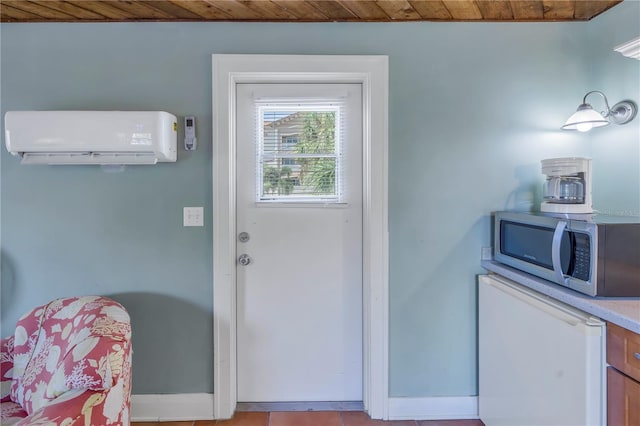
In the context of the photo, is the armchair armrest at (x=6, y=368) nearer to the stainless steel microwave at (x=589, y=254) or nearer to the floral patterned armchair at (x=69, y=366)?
the floral patterned armchair at (x=69, y=366)

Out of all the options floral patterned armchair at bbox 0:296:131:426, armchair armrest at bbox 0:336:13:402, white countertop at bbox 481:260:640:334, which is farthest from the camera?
armchair armrest at bbox 0:336:13:402

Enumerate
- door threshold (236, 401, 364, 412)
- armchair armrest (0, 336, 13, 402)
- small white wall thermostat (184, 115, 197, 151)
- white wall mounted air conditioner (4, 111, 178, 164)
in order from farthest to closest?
door threshold (236, 401, 364, 412) < small white wall thermostat (184, 115, 197, 151) < white wall mounted air conditioner (4, 111, 178, 164) < armchair armrest (0, 336, 13, 402)

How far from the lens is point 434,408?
2.03 metres

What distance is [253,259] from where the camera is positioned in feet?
6.99

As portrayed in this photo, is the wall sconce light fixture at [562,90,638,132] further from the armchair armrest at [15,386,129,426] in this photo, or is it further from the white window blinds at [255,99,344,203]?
the armchair armrest at [15,386,129,426]

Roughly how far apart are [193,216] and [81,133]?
0.66 meters

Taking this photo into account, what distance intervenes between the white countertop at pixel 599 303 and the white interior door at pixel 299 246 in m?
0.93

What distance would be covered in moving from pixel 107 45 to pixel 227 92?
720 millimetres

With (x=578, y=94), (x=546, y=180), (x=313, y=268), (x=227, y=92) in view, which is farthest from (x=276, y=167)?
(x=578, y=94)

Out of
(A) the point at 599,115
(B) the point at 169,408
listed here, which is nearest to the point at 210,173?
(B) the point at 169,408

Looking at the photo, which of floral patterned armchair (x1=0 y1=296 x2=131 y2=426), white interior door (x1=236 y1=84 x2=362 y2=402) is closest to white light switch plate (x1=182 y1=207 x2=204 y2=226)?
white interior door (x1=236 y1=84 x2=362 y2=402)

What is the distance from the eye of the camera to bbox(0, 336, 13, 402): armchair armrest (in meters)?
1.59

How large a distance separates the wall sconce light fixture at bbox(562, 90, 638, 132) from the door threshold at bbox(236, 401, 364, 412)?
195 centimetres

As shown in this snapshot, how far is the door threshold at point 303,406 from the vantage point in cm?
210
